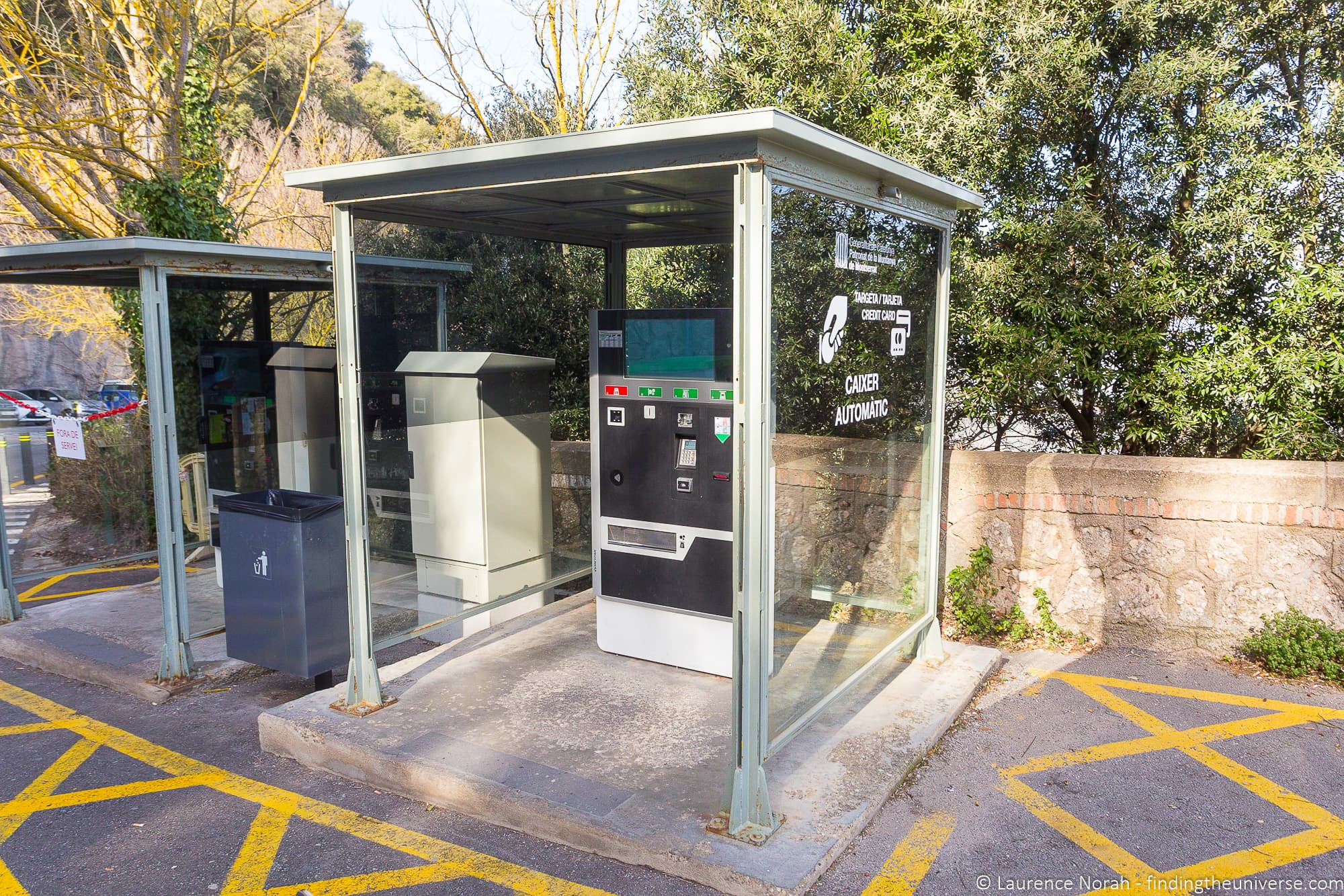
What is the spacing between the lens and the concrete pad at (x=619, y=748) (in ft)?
11.6

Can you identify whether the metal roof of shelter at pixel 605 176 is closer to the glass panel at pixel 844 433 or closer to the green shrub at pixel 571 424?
the glass panel at pixel 844 433

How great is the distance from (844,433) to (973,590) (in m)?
2.50

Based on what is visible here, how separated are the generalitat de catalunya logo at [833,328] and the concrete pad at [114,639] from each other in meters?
4.21

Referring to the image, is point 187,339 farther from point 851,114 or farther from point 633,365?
point 851,114

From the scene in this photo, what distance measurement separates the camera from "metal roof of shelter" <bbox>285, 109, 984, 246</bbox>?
3.26 metres

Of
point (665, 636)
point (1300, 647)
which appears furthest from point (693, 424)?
point (1300, 647)

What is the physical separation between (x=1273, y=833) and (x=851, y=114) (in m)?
5.71

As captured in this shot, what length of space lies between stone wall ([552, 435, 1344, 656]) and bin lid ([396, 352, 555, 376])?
2460 millimetres

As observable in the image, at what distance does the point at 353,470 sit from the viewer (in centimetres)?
448

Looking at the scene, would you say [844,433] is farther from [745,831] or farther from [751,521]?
[745,831]

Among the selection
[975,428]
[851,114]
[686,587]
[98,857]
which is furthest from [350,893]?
[851,114]

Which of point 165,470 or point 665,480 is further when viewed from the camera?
point 165,470

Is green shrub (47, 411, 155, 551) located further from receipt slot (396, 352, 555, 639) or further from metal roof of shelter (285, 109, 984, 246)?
metal roof of shelter (285, 109, 984, 246)

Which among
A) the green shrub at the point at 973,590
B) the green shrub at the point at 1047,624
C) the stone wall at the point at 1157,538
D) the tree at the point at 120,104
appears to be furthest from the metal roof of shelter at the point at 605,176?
the tree at the point at 120,104
